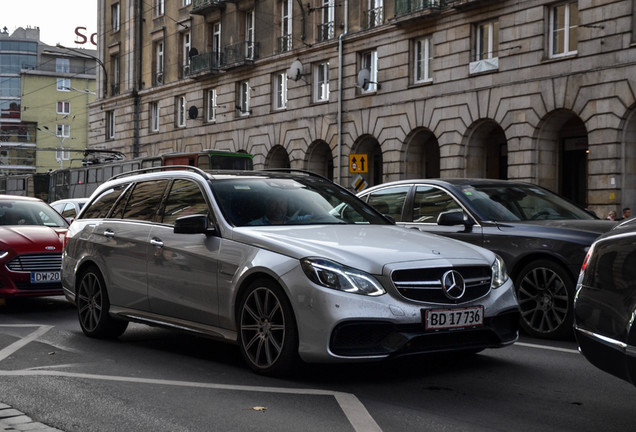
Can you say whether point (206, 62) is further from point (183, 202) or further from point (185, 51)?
point (183, 202)

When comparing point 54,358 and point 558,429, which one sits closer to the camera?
point 558,429

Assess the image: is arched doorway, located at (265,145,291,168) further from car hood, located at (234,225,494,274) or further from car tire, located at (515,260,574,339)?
car hood, located at (234,225,494,274)

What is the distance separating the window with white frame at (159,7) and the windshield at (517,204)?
139 feet

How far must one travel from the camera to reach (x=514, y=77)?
28.4m

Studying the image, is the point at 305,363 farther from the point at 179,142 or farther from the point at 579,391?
the point at 179,142

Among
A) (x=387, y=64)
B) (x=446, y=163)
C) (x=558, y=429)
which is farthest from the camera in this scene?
(x=387, y=64)

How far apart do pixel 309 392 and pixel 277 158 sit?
35662mm

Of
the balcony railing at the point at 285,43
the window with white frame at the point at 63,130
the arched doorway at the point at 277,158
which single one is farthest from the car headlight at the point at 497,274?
the window with white frame at the point at 63,130

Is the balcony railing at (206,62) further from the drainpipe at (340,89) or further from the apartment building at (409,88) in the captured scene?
the drainpipe at (340,89)

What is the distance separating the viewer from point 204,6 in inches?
1718

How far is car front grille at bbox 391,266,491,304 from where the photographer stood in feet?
19.6

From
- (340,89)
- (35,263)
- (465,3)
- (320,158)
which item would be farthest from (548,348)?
(320,158)

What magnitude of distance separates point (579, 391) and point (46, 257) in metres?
7.62

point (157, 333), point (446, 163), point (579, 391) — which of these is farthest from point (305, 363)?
point (446, 163)
